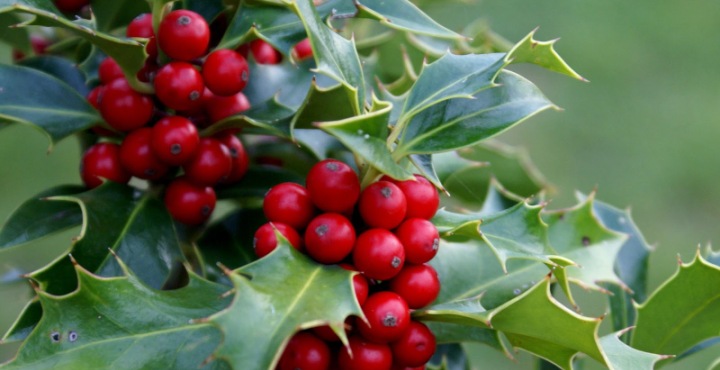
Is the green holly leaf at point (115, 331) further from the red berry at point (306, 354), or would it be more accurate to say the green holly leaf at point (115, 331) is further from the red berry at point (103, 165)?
the red berry at point (103, 165)

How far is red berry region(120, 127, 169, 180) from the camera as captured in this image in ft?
4.90

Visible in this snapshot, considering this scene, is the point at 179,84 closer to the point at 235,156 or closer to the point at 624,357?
the point at 235,156

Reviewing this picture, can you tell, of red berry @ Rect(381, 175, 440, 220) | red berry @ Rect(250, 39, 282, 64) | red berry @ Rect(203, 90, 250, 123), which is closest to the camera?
red berry @ Rect(381, 175, 440, 220)

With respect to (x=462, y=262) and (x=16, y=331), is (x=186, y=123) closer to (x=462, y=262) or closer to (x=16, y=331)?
(x=16, y=331)

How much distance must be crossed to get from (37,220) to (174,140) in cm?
29

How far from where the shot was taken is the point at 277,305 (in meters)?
1.11

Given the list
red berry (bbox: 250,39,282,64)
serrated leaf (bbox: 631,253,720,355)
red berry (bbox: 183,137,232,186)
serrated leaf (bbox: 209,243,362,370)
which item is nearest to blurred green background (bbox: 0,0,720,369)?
serrated leaf (bbox: 631,253,720,355)

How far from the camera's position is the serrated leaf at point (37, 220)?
1.46m

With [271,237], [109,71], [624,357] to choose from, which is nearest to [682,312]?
[624,357]

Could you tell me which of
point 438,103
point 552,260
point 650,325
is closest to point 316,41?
point 438,103

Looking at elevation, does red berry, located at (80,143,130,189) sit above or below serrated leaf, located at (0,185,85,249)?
above

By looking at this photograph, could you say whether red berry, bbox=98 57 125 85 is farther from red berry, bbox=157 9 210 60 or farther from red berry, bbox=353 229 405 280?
red berry, bbox=353 229 405 280

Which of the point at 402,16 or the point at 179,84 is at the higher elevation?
→ the point at 402,16

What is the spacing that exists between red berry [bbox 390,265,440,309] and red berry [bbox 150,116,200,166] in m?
0.42
